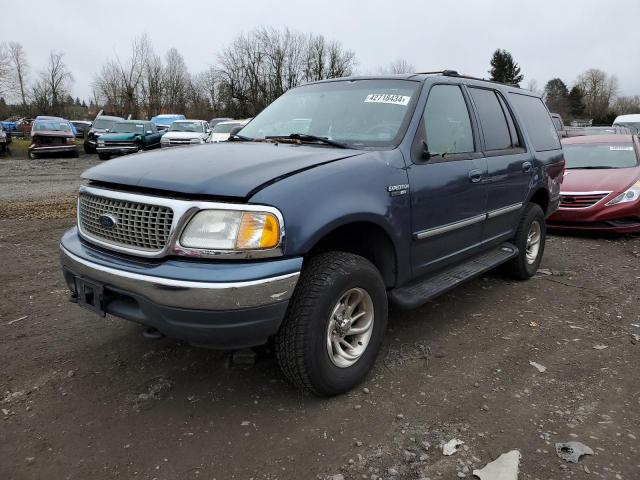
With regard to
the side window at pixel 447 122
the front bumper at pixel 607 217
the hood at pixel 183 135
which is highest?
the side window at pixel 447 122

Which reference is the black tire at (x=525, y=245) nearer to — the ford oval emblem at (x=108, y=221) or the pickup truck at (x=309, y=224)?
the pickup truck at (x=309, y=224)

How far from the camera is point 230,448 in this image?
2.51 meters

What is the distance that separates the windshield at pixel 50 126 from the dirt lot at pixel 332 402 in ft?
62.7

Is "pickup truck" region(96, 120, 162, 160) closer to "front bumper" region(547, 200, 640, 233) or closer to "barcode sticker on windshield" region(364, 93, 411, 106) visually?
"front bumper" region(547, 200, 640, 233)

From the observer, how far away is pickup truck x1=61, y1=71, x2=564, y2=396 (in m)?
2.42

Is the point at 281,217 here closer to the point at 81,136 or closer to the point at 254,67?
the point at 81,136

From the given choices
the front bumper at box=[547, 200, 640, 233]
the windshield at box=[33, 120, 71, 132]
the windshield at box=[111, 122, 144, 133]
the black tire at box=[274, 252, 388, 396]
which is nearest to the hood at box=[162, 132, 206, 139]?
the windshield at box=[111, 122, 144, 133]

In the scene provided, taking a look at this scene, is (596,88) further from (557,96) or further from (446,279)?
(446,279)

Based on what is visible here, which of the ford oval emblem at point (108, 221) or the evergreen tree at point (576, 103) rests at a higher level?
the evergreen tree at point (576, 103)

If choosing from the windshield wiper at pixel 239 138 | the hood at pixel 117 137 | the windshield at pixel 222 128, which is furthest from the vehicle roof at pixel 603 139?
the hood at pixel 117 137

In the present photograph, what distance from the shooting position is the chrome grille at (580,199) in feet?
23.8

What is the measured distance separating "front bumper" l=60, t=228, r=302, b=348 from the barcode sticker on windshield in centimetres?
164

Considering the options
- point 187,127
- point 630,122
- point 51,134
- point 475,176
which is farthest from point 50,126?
point 630,122

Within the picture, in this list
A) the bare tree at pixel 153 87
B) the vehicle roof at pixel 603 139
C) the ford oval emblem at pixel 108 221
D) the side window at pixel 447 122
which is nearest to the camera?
the ford oval emblem at pixel 108 221
